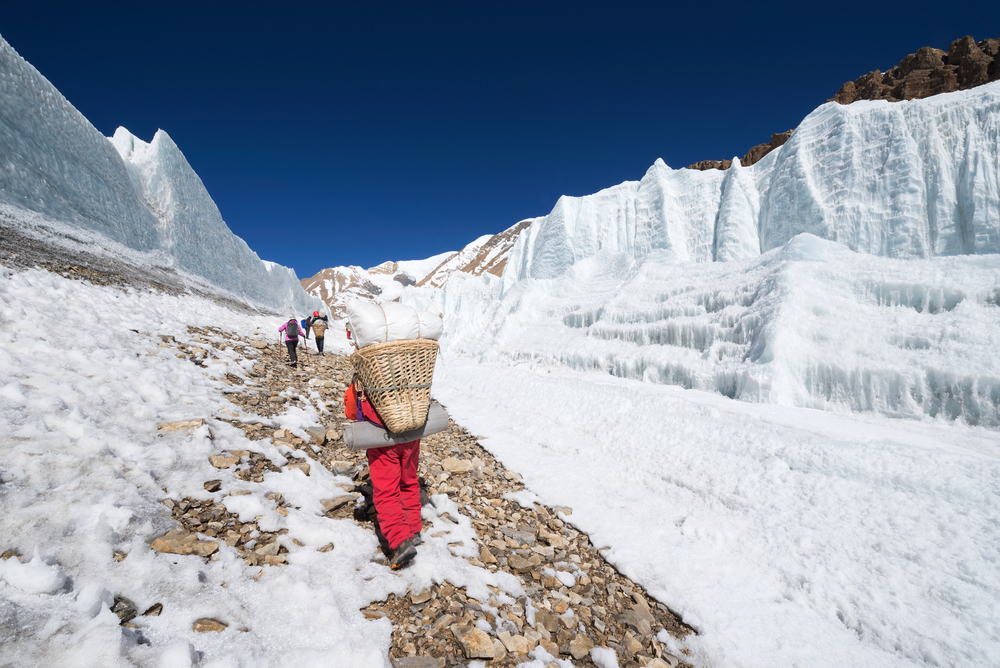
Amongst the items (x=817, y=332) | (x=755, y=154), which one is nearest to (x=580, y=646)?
(x=817, y=332)

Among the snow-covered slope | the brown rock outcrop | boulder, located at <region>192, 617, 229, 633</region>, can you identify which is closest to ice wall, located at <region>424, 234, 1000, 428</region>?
boulder, located at <region>192, 617, 229, 633</region>

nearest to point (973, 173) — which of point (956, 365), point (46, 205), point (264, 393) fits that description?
point (956, 365)

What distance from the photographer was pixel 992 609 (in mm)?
2814

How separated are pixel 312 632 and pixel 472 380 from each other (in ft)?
34.9

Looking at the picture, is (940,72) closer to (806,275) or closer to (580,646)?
(806,275)

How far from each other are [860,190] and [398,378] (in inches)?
1029

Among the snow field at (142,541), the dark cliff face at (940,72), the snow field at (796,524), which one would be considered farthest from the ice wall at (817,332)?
the dark cliff face at (940,72)

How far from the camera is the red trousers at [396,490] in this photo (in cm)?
285

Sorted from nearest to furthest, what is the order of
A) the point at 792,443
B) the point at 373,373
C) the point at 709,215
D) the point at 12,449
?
the point at 12,449
the point at 373,373
the point at 792,443
the point at 709,215

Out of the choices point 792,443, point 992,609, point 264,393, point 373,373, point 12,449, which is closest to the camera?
point 12,449

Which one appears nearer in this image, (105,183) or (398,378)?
(398,378)

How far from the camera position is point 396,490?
9.68 feet

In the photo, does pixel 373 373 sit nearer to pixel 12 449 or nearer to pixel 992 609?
pixel 12 449

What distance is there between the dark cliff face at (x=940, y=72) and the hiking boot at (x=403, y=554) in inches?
1577
